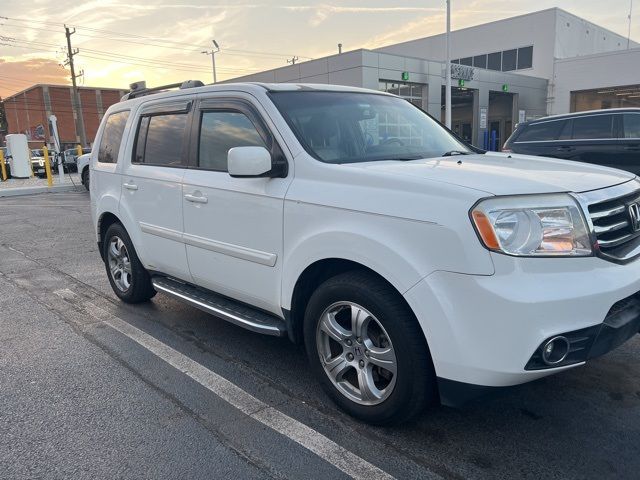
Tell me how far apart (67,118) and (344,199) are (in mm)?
80415

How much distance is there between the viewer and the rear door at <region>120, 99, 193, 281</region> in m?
4.17

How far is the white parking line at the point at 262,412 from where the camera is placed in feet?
8.64

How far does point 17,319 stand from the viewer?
5.04m

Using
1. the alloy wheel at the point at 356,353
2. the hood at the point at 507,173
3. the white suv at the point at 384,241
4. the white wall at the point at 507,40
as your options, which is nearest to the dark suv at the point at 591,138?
the white suv at the point at 384,241

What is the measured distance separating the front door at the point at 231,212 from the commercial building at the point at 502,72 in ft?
74.1

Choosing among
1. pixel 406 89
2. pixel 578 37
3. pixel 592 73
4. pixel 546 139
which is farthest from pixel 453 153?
pixel 578 37

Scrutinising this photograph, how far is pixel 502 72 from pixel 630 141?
1130 inches

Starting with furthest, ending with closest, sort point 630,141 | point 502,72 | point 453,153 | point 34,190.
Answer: point 502,72 → point 34,190 → point 630,141 → point 453,153

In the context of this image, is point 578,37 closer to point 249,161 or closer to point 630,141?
point 630,141

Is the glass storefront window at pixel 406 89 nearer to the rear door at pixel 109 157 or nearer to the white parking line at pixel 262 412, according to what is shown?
the rear door at pixel 109 157

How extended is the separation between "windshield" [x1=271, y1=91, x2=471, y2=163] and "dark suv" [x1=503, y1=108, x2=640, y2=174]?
5693mm

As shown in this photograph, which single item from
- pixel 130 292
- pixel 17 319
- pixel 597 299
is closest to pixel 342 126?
pixel 597 299

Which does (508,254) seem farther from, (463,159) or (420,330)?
(463,159)

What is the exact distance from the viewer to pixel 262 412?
3.16 metres
